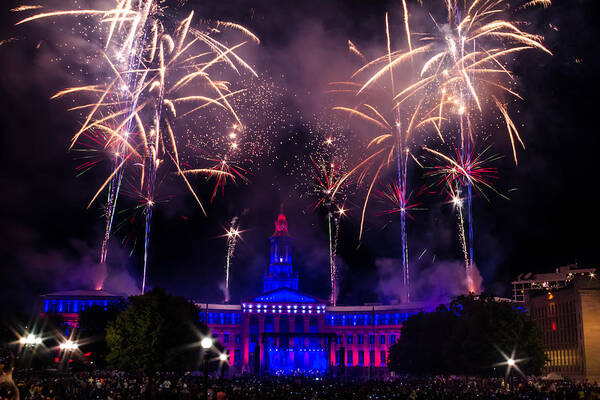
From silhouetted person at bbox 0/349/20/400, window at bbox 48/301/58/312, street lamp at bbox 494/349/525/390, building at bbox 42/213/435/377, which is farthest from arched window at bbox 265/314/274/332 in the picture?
silhouetted person at bbox 0/349/20/400

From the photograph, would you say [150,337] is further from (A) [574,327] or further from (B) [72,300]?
(B) [72,300]

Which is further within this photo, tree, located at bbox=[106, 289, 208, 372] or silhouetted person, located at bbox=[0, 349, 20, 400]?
tree, located at bbox=[106, 289, 208, 372]

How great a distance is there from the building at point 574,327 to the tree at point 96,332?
59.4 m

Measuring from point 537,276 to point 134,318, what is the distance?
441 ft

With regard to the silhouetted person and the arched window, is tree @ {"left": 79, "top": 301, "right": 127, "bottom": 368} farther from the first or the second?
the silhouetted person

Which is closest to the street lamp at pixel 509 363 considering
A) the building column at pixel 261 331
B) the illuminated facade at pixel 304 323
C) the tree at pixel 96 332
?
the tree at pixel 96 332

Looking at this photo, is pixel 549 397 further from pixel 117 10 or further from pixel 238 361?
pixel 238 361

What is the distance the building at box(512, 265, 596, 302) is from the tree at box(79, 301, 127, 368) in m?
101

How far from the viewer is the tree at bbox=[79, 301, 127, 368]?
8875 cm

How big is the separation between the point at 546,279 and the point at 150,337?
430ft

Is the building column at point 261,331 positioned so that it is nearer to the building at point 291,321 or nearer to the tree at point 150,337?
the building at point 291,321

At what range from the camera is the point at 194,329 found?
6869 centimetres

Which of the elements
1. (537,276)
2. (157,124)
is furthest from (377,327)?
(157,124)

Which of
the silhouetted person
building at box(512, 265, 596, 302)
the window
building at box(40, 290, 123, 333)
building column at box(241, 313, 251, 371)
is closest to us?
the silhouetted person
